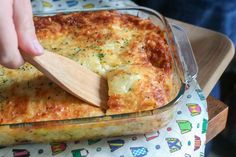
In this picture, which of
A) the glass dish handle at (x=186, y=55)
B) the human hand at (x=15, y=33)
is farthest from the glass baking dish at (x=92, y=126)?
the human hand at (x=15, y=33)

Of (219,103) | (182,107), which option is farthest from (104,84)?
(219,103)

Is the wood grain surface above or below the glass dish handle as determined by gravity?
below

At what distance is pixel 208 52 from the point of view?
4.33ft

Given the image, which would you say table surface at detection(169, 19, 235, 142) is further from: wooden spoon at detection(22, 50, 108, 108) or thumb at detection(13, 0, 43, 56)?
thumb at detection(13, 0, 43, 56)

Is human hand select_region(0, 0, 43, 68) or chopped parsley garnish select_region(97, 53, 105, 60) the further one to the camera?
chopped parsley garnish select_region(97, 53, 105, 60)

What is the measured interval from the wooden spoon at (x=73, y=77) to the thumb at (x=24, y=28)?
6cm

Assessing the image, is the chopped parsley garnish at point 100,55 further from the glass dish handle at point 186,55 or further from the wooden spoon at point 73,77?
the glass dish handle at point 186,55

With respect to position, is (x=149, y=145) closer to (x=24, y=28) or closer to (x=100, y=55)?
(x=100, y=55)

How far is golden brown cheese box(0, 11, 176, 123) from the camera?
980 millimetres

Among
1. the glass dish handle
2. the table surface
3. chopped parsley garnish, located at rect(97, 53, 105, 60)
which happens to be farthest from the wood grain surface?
chopped parsley garnish, located at rect(97, 53, 105, 60)

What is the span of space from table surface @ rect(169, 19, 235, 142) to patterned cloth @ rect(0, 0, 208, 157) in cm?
10

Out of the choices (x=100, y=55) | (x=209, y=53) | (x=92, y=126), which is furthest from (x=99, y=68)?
(x=209, y=53)

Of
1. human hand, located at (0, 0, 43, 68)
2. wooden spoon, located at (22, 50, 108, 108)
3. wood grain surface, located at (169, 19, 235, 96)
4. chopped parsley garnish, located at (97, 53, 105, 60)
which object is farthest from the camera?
wood grain surface, located at (169, 19, 235, 96)

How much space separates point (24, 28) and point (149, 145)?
39cm
